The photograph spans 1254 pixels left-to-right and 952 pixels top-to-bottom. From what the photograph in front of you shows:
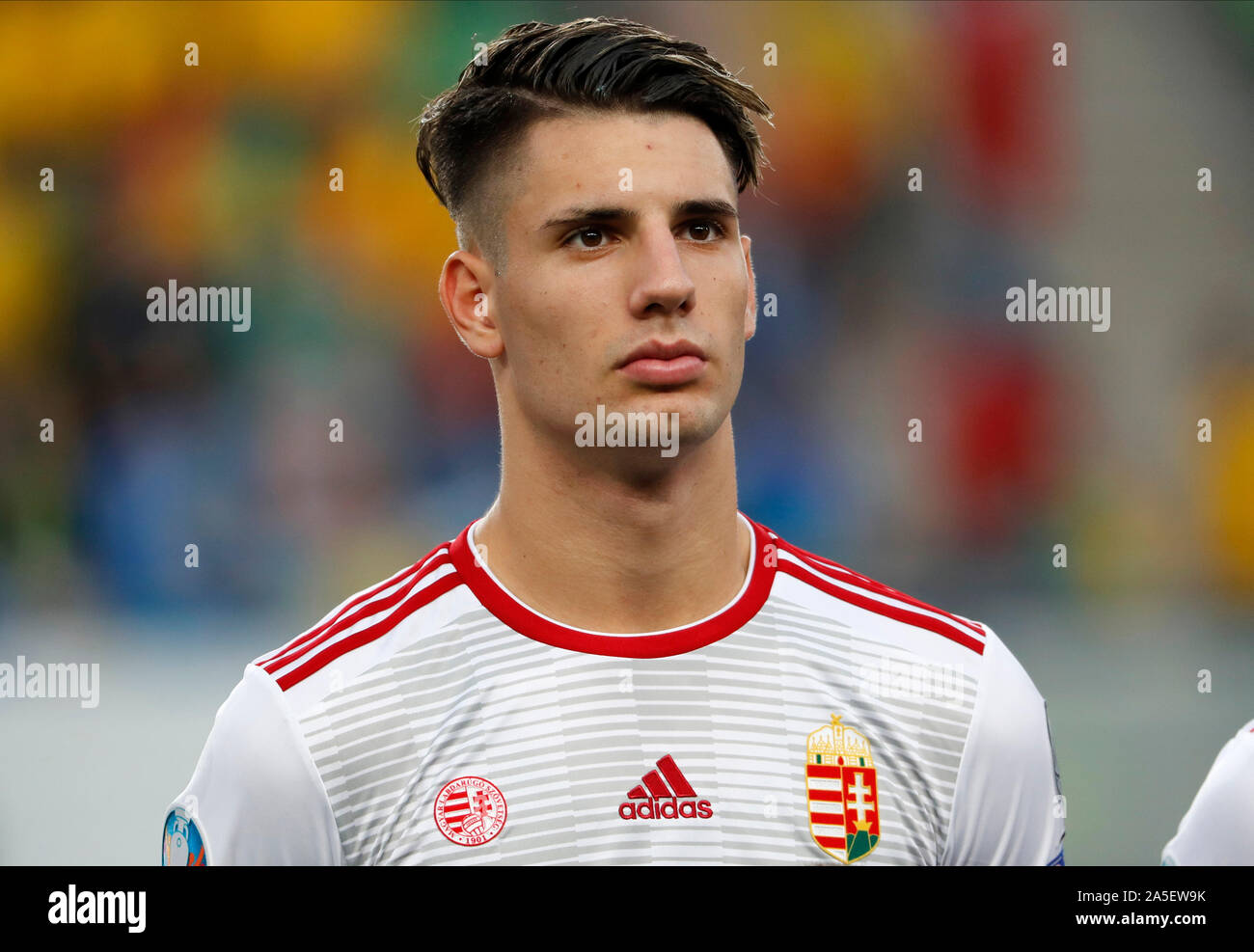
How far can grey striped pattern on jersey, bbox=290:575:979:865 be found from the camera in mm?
3488

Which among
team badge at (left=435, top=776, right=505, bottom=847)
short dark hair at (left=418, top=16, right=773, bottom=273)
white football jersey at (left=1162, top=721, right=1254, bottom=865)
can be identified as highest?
short dark hair at (left=418, top=16, right=773, bottom=273)

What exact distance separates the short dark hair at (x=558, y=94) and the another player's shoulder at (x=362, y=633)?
944 mm

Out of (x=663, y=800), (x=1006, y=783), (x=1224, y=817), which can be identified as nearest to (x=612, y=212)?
(x=663, y=800)

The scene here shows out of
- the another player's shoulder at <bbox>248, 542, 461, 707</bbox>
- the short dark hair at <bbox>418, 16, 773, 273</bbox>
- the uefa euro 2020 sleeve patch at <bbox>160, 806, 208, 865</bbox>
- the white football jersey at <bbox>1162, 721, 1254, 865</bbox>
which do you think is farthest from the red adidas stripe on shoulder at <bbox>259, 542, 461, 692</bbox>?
the white football jersey at <bbox>1162, 721, 1254, 865</bbox>

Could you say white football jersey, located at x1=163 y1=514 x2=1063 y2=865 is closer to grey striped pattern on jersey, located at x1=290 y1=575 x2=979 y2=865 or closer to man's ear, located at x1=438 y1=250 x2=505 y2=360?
grey striped pattern on jersey, located at x1=290 y1=575 x2=979 y2=865

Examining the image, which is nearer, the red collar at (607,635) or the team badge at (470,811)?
the team badge at (470,811)

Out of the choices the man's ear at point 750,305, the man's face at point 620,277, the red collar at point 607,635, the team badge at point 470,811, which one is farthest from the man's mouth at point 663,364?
the team badge at point 470,811

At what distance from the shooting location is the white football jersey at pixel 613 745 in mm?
3500

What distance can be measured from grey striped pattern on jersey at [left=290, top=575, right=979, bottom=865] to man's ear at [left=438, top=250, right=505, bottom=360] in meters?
0.76

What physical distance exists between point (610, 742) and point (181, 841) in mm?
1275

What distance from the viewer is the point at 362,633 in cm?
379

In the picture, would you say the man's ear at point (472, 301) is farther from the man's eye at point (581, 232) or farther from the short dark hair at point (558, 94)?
the man's eye at point (581, 232)

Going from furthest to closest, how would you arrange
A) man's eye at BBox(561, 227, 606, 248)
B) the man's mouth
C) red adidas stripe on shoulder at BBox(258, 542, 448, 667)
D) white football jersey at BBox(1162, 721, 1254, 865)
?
1. white football jersey at BBox(1162, 721, 1254, 865)
2. red adidas stripe on shoulder at BBox(258, 542, 448, 667)
3. man's eye at BBox(561, 227, 606, 248)
4. the man's mouth

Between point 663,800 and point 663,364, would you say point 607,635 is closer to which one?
point 663,800
